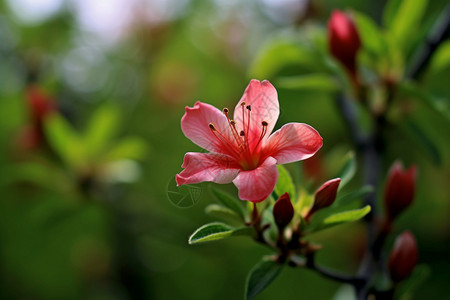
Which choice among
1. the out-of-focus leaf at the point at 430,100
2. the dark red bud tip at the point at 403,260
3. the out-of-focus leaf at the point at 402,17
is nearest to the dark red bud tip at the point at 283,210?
the dark red bud tip at the point at 403,260

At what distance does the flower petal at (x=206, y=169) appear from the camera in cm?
98

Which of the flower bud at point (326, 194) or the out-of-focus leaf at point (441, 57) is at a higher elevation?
the out-of-focus leaf at point (441, 57)

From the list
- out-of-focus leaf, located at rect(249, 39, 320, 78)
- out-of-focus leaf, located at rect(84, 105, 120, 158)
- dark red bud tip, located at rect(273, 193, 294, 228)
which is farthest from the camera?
out-of-focus leaf, located at rect(84, 105, 120, 158)

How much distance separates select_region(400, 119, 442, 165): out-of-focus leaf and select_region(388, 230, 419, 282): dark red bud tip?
0.38 m

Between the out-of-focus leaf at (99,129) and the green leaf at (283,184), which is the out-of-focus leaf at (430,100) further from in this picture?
the out-of-focus leaf at (99,129)

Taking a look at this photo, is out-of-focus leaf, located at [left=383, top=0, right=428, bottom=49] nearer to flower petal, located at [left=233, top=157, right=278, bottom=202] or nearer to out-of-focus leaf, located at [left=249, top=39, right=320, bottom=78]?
out-of-focus leaf, located at [left=249, top=39, right=320, bottom=78]

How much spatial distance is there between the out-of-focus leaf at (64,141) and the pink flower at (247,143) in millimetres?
1368

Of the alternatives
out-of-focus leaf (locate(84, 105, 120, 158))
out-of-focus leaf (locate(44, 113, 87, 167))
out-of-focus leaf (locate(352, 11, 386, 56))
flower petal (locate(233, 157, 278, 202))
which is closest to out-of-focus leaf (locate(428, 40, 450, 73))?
out-of-focus leaf (locate(352, 11, 386, 56))

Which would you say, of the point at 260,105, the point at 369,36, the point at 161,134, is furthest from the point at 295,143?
the point at 161,134

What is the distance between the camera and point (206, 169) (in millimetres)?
1006

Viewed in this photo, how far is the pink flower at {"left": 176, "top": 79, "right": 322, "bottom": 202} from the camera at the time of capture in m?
0.97

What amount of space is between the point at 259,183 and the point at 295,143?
0.40 feet

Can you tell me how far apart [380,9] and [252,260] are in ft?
6.16

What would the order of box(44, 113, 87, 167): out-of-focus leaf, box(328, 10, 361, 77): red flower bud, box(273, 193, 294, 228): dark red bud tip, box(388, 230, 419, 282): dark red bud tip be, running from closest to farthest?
box(273, 193, 294, 228): dark red bud tip
box(388, 230, 419, 282): dark red bud tip
box(328, 10, 361, 77): red flower bud
box(44, 113, 87, 167): out-of-focus leaf
